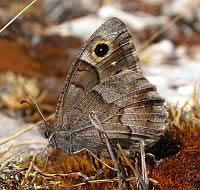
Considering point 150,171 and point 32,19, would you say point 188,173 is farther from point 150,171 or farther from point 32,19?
point 32,19

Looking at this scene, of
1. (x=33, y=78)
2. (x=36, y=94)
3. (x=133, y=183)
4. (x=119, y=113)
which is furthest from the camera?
(x=33, y=78)

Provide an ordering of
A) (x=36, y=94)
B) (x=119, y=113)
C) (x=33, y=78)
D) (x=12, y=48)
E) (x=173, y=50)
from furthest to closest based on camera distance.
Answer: (x=173, y=50) < (x=12, y=48) < (x=33, y=78) < (x=36, y=94) < (x=119, y=113)

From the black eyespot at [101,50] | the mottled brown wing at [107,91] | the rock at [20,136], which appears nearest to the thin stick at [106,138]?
the mottled brown wing at [107,91]

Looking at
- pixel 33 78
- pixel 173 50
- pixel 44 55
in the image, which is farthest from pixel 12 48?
pixel 173 50

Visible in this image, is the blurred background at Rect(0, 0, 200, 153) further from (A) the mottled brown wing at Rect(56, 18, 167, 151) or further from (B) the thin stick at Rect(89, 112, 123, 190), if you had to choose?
(B) the thin stick at Rect(89, 112, 123, 190)

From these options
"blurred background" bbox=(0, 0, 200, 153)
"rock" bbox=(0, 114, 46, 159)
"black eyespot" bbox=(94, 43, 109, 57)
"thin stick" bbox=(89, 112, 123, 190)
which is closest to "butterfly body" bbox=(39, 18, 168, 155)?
"black eyespot" bbox=(94, 43, 109, 57)

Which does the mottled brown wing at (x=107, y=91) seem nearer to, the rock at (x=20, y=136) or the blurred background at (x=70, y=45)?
the rock at (x=20, y=136)
